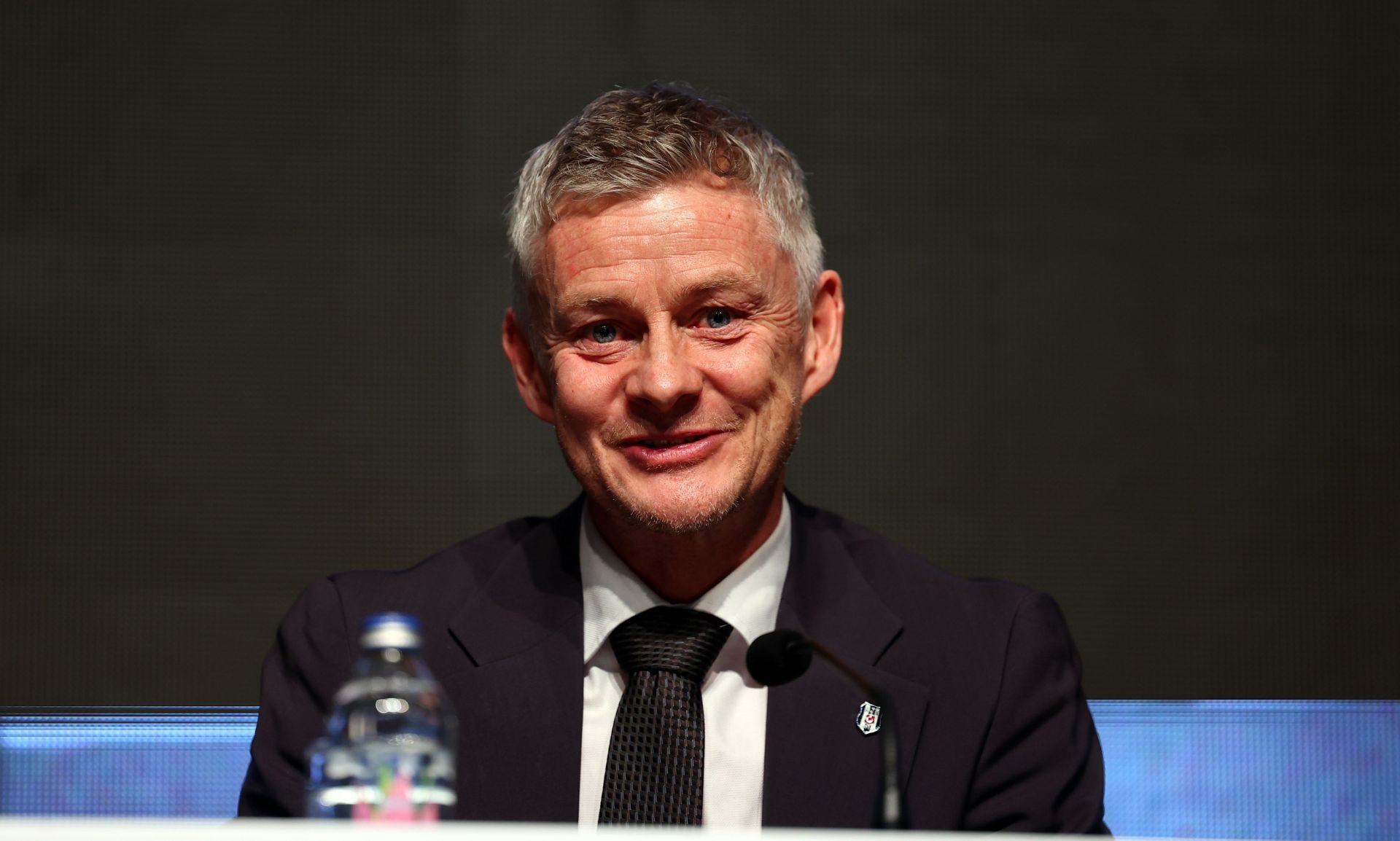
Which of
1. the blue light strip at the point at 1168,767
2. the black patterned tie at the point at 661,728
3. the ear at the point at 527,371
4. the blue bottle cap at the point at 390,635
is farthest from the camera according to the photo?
the blue light strip at the point at 1168,767

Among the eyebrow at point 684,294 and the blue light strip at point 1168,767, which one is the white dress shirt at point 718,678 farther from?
the blue light strip at point 1168,767

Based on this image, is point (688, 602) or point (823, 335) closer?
point (688, 602)

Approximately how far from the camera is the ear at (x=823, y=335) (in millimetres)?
2109

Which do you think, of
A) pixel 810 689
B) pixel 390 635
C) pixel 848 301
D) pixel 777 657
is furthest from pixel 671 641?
pixel 848 301

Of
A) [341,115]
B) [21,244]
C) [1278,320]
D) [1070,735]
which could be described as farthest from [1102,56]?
[21,244]

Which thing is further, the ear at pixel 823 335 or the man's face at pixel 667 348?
the ear at pixel 823 335

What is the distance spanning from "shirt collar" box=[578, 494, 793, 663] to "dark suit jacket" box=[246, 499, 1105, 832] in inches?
0.8

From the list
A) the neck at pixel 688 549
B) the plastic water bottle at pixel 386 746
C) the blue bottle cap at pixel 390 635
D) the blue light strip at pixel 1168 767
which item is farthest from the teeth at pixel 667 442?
the blue light strip at pixel 1168 767

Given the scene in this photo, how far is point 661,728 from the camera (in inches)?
72.5

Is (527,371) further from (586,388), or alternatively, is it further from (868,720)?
(868,720)

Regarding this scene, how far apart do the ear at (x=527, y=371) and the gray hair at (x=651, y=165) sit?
0.15ft

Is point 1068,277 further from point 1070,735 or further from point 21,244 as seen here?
point 21,244

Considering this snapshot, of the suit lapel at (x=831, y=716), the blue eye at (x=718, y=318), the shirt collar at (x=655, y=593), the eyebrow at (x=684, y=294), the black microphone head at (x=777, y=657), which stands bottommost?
the suit lapel at (x=831, y=716)

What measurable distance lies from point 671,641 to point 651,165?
0.63m
